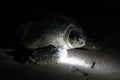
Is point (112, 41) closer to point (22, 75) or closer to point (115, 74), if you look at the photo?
point (115, 74)

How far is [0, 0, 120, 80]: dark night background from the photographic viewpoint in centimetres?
535

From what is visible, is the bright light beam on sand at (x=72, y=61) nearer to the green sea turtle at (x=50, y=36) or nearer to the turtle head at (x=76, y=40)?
the green sea turtle at (x=50, y=36)

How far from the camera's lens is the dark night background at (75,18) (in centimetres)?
535

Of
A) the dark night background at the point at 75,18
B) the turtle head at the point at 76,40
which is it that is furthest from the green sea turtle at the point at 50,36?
the dark night background at the point at 75,18

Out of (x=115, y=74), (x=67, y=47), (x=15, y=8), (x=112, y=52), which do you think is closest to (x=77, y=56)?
(x=67, y=47)

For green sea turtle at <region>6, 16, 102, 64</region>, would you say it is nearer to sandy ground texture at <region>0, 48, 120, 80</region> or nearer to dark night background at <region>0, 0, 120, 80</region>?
dark night background at <region>0, 0, 120, 80</region>

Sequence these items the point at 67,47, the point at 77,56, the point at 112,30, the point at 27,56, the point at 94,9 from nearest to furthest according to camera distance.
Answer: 1. the point at 27,56
2. the point at 77,56
3. the point at 67,47
4. the point at 112,30
5. the point at 94,9

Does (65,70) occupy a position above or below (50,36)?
below

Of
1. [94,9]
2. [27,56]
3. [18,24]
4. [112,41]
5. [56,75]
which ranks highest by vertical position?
[94,9]

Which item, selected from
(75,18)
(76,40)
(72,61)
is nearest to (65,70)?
(72,61)

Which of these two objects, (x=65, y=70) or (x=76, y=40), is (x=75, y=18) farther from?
(x=65, y=70)

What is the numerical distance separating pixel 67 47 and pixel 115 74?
178 cm

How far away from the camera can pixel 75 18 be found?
906 centimetres

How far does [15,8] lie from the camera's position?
10.9 meters
